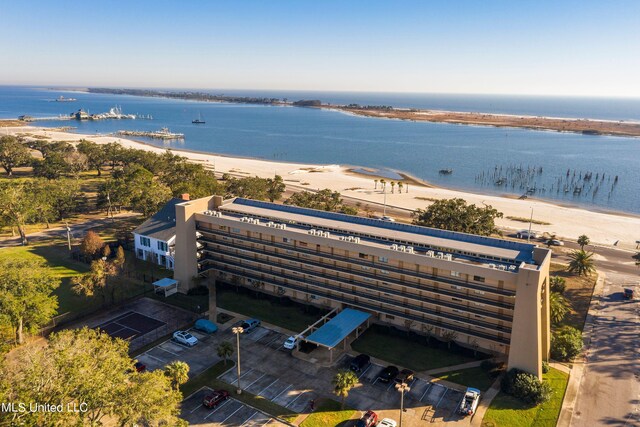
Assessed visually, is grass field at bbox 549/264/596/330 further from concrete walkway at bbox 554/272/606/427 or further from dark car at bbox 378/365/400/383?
dark car at bbox 378/365/400/383

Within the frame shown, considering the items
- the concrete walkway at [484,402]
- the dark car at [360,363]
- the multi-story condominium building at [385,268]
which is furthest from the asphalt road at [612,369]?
the dark car at [360,363]

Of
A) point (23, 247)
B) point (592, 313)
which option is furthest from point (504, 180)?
point (23, 247)

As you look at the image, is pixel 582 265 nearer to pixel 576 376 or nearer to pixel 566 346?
pixel 566 346

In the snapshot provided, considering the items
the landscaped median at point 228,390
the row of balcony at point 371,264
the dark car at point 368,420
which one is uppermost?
the row of balcony at point 371,264

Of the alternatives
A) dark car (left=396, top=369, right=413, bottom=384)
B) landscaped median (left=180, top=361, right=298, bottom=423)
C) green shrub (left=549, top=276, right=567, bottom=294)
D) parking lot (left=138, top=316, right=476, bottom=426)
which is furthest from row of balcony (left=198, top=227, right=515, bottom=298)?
green shrub (left=549, top=276, right=567, bottom=294)

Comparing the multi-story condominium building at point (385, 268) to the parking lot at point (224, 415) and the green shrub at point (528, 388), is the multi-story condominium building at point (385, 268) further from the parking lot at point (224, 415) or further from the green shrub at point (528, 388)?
the parking lot at point (224, 415)

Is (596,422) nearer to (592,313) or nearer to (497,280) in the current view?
(497,280)

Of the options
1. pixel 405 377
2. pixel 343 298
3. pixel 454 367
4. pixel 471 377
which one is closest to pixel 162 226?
pixel 343 298
